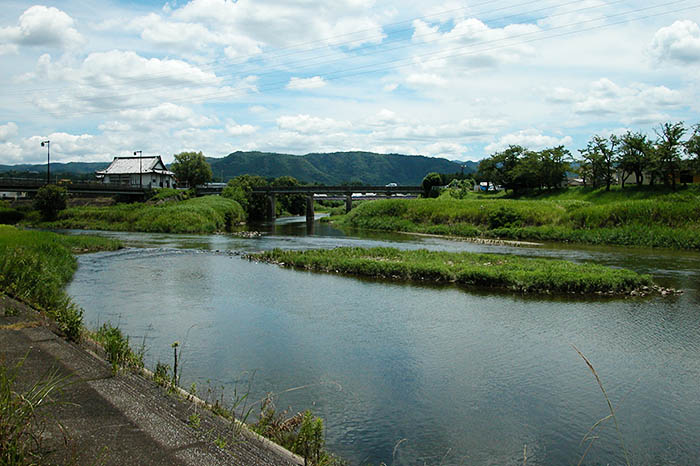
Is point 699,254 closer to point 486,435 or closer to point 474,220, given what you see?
point 474,220

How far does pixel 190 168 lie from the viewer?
107750mm

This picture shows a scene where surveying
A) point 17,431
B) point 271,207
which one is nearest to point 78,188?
point 271,207

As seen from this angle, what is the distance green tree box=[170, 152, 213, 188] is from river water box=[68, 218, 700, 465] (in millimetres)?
83396

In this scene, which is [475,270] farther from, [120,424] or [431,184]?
[431,184]

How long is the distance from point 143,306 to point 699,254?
1587 inches

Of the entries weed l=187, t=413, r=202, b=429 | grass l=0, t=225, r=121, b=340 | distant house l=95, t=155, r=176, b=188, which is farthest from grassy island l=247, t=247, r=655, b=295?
distant house l=95, t=155, r=176, b=188

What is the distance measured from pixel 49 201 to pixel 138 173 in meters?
29.8

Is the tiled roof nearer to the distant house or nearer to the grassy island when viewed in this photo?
the distant house

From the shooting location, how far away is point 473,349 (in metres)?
16.4

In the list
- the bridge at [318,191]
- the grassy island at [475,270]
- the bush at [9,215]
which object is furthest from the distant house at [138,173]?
the grassy island at [475,270]

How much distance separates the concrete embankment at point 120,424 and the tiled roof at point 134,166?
9264 cm

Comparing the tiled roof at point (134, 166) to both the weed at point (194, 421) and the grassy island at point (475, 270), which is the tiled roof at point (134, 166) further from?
the weed at point (194, 421)

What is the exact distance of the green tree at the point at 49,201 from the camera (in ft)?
220

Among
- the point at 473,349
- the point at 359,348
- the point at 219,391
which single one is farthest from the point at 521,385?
→ the point at 219,391
